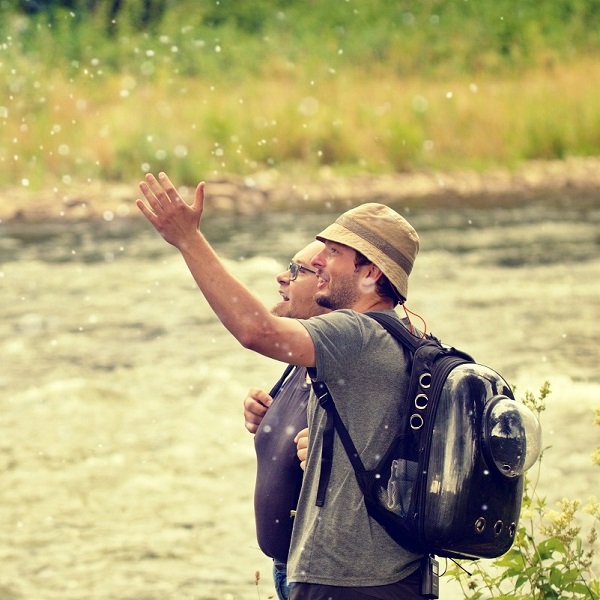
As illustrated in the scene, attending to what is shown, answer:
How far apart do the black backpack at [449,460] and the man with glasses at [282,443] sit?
61 centimetres

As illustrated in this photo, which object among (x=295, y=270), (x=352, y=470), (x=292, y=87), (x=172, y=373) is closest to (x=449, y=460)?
(x=352, y=470)

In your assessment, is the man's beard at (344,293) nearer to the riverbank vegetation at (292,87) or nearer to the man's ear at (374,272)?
the man's ear at (374,272)

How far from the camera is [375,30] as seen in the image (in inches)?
1331

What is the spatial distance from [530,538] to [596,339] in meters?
9.33

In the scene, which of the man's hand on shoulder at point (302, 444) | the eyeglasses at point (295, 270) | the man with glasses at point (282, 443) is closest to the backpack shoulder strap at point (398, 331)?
the man's hand on shoulder at point (302, 444)

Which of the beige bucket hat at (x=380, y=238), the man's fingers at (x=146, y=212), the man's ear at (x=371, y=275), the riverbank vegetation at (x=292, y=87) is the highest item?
the riverbank vegetation at (x=292, y=87)

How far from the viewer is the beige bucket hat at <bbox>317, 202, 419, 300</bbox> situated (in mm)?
3773

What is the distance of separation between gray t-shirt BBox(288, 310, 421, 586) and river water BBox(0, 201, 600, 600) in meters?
3.42

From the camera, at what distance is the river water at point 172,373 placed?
26.8ft

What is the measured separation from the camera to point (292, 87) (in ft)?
96.3

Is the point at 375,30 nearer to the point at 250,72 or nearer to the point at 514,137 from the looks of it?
the point at 250,72

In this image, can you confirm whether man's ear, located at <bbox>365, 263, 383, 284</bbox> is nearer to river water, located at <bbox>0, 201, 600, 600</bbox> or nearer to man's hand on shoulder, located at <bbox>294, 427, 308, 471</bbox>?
man's hand on shoulder, located at <bbox>294, 427, 308, 471</bbox>

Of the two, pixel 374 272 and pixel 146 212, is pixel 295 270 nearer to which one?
pixel 374 272

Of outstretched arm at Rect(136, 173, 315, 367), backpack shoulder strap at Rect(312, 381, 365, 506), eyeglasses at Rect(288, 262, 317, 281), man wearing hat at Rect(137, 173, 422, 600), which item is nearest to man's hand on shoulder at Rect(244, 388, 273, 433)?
eyeglasses at Rect(288, 262, 317, 281)
